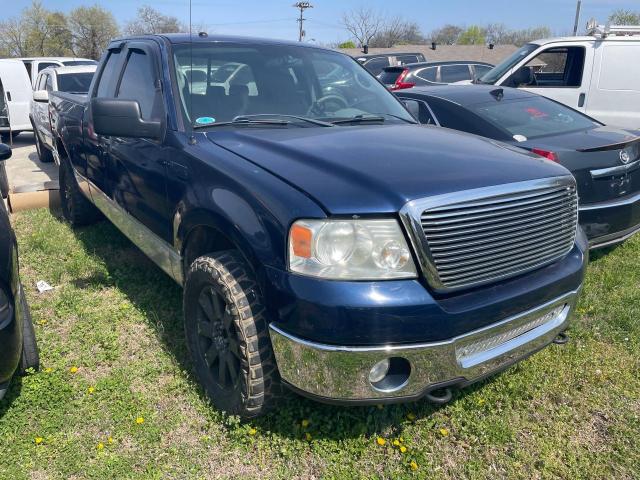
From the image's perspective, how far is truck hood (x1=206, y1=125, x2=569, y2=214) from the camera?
2279 mm

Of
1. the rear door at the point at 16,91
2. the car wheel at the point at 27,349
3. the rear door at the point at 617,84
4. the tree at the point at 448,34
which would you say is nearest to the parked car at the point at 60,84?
the rear door at the point at 16,91

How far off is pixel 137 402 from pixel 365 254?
1.61m

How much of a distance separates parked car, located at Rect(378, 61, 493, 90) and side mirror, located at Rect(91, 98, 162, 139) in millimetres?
9888

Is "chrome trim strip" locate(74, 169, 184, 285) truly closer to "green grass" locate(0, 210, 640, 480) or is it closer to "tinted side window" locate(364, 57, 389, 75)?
"green grass" locate(0, 210, 640, 480)

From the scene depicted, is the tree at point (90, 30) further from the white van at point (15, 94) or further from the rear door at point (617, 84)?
the rear door at point (617, 84)

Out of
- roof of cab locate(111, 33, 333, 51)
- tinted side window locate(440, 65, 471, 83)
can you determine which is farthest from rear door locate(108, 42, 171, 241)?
tinted side window locate(440, 65, 471, 83)

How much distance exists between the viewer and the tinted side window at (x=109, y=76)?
4348 millimetres

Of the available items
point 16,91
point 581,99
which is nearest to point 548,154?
point 581,99

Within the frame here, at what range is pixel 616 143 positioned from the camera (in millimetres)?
4434

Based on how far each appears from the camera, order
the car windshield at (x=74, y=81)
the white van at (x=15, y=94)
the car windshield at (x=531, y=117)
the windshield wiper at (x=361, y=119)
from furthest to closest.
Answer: the white van at (x=15, y=94), the car windshield at (x=74, y=81), the car windshield at (x=531, y=117), the windshield wiper at (x=361, y=119)

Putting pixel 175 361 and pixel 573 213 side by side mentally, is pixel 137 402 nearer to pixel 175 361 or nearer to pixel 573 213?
pixel 175 361

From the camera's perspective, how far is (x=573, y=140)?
14.9 ft

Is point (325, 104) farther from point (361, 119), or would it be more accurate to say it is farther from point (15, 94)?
point (15, 94)

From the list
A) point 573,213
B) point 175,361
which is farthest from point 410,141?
point 175,361
